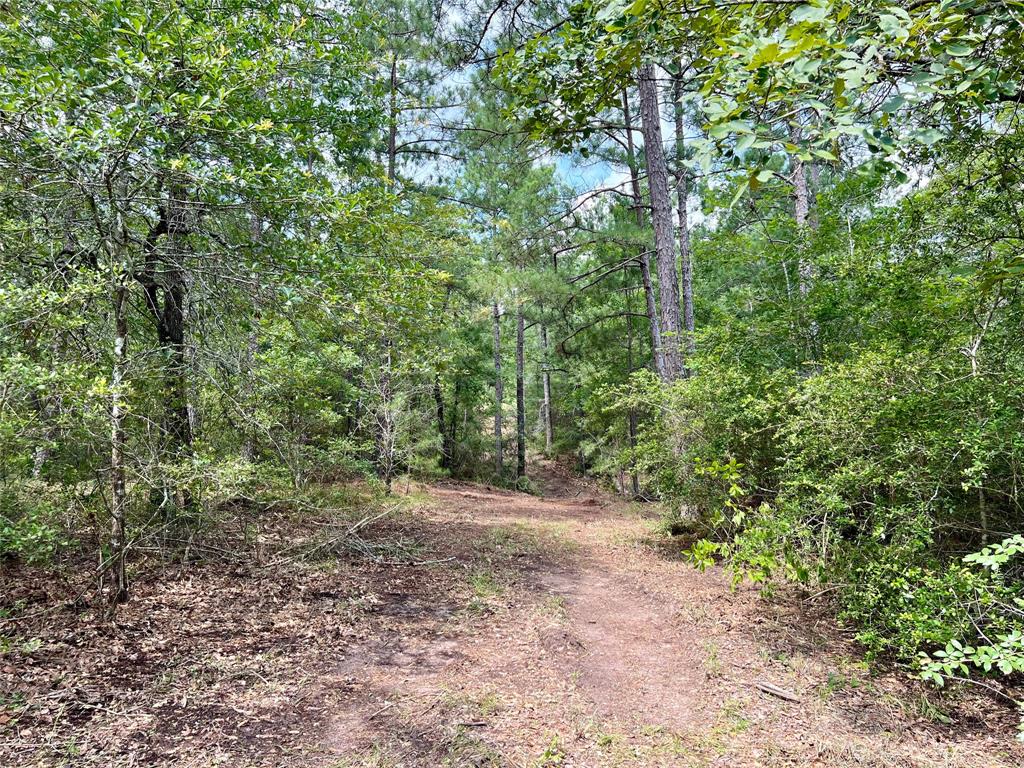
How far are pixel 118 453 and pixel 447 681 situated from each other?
2.82 meters

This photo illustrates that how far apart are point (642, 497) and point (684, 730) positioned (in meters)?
9.96

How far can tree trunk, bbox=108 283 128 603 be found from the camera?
3576 millimetres

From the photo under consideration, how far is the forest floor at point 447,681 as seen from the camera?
2.67 m

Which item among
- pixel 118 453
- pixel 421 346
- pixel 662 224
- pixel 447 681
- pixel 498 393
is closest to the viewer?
pixel 447 681

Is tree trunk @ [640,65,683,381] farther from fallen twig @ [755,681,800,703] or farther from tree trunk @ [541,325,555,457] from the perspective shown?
tree trunk @ [541,325,555,457]

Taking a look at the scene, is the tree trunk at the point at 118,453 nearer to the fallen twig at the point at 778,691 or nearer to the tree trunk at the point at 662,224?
the fallen twig at the point at 778,691

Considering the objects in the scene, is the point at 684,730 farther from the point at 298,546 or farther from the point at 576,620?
the point at 298,546

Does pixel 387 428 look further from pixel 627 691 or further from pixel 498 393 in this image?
pixel 498 393

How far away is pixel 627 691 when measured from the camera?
339cm

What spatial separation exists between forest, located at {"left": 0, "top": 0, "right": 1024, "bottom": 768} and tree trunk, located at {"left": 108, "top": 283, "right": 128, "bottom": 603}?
0.04 m

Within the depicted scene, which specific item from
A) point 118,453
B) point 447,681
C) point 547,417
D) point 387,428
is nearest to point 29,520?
point 118,453

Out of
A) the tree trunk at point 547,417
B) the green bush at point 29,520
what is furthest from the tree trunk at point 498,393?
the green bush at point 29,520

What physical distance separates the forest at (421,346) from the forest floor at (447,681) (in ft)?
0.10

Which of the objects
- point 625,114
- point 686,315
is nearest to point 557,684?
point 686,315
